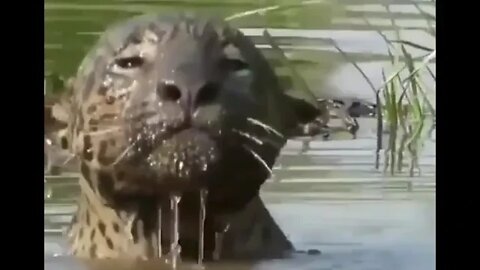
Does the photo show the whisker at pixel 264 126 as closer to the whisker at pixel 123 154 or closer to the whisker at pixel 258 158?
the whisker at pixel 258 158

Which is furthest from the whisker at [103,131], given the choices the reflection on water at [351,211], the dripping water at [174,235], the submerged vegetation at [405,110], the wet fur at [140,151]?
the submerged vegetation at [405,110]

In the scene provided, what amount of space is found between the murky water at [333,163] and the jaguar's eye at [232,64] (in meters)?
0.05

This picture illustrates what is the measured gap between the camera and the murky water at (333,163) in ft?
3.61

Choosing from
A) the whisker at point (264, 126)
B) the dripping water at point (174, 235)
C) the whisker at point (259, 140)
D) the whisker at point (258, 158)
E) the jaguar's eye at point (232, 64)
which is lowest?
the dripping water at point (174, 235)

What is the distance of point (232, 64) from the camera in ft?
3.58

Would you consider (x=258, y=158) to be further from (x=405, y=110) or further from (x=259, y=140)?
(x=405, y=110)

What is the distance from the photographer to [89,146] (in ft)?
3.56

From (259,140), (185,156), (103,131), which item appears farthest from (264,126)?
(103,131)

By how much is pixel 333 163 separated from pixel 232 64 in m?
0.21

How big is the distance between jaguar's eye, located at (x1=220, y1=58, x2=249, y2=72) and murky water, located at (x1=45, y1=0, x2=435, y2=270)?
46 millimetres
